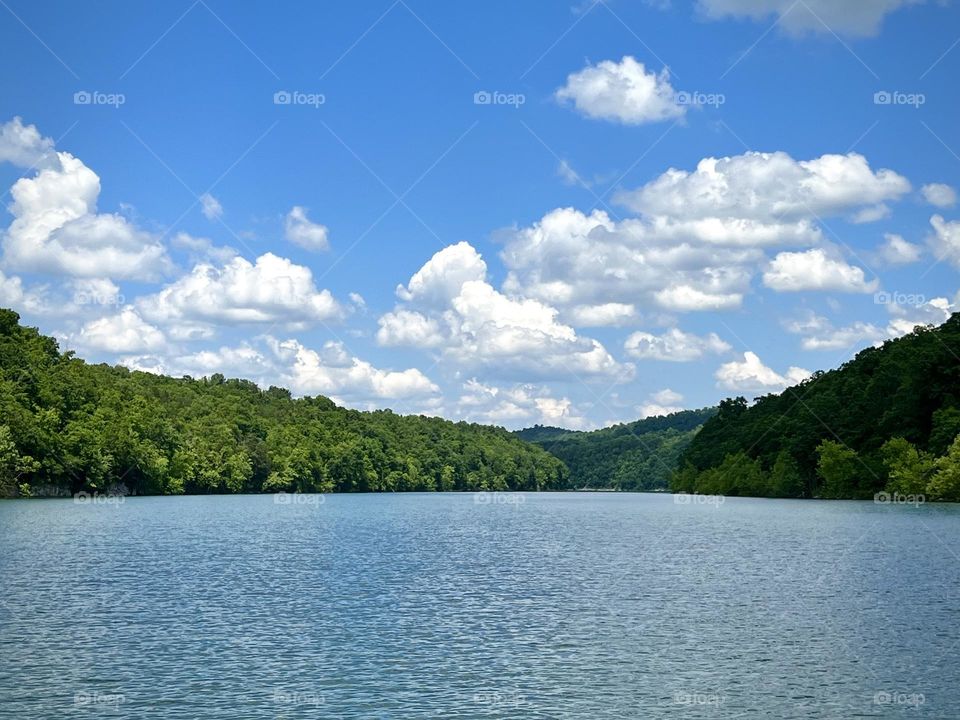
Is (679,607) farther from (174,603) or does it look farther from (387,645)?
(174,603)

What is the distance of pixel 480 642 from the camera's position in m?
36.8

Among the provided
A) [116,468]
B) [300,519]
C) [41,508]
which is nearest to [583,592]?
[300,519]
